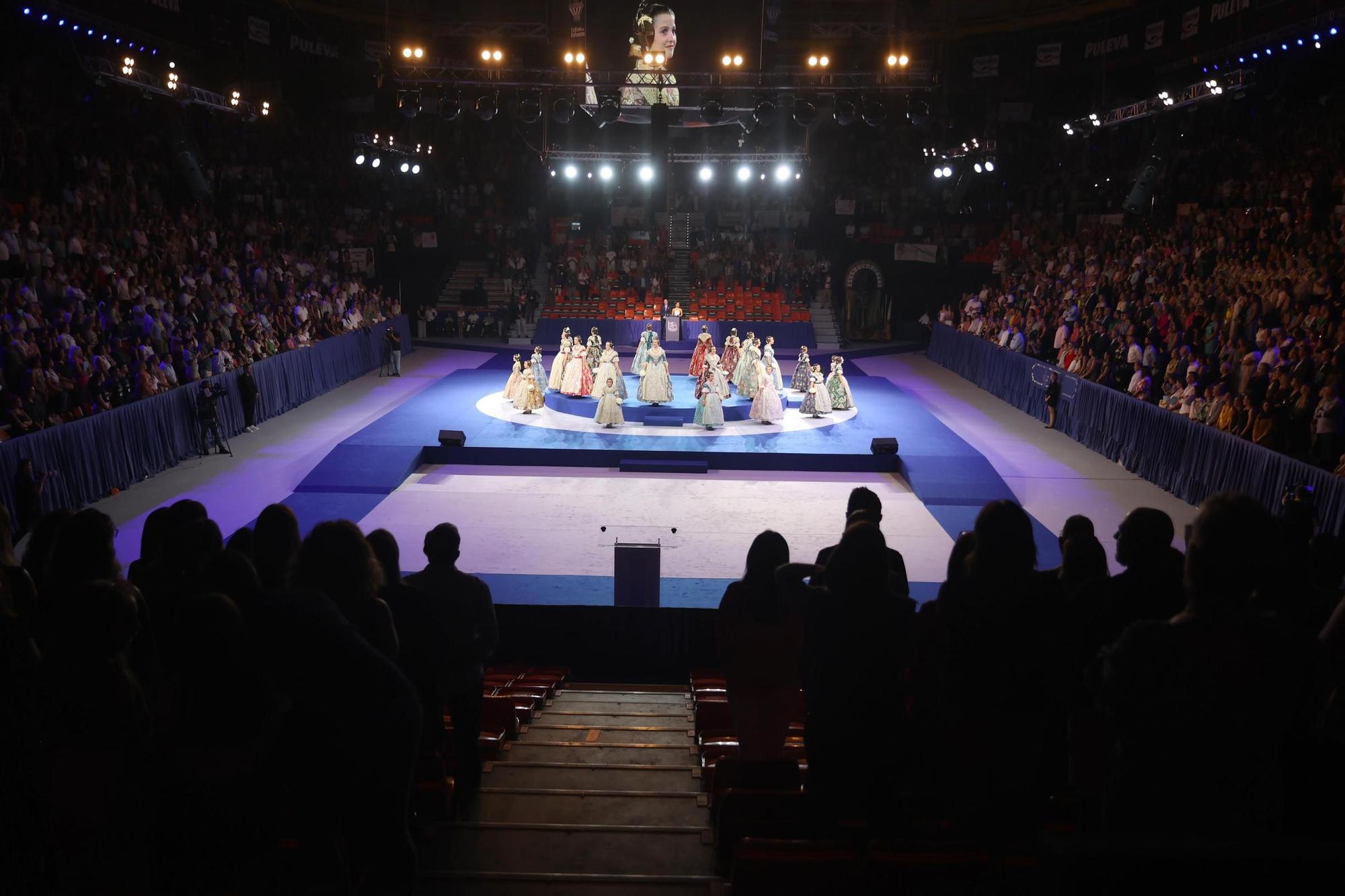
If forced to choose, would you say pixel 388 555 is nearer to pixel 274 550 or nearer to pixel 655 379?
pixel 274 550

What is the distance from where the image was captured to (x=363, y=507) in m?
12.4

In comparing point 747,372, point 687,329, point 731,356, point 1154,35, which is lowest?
point 747,372

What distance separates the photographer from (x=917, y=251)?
96.1ft

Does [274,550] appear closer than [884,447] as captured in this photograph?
Yes

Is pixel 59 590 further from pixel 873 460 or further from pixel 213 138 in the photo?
pixel 213 138

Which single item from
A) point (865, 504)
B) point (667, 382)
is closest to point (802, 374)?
point (667, 382)

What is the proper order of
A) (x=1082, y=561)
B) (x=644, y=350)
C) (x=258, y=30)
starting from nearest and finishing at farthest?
(x=1082, y=561) → (x=644, y=350) → (x=258, y=30)

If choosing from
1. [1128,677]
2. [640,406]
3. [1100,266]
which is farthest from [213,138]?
[1128,677]

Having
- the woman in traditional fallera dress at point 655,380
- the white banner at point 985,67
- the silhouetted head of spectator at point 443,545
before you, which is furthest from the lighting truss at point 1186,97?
the silhouetted head of spectator at point 443,545

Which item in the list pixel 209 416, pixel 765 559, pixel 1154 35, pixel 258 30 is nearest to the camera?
pixel 765 559

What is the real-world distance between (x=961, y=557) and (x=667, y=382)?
14.5 meters

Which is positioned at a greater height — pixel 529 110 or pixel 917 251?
pixel 529 110

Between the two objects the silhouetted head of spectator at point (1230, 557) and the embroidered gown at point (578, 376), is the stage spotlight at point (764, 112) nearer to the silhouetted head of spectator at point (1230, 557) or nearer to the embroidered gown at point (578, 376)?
the embroidered gown at point (578, 376)

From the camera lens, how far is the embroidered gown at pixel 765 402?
1720cm
